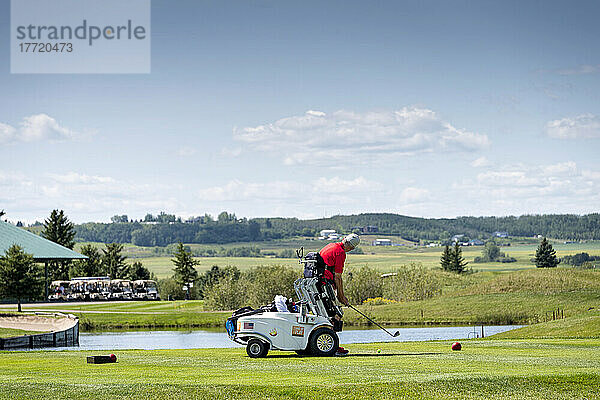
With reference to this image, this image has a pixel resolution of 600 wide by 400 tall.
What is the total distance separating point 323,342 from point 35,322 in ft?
127

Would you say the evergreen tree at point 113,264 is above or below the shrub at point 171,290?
above

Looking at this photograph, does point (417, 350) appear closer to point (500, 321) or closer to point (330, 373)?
point (330, 373)

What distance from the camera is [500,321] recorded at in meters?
58.9

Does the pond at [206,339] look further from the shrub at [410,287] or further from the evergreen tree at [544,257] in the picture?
the evergreen tree at [544,257]

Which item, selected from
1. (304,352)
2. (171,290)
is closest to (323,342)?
(304,352)

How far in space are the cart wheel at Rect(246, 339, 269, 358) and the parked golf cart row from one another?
236ft

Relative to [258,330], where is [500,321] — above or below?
below

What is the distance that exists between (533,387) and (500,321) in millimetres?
47761

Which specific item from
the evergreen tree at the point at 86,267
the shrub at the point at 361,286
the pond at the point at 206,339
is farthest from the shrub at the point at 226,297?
the evergreen tree at the point at 86,267

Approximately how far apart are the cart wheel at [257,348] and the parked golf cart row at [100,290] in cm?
7207

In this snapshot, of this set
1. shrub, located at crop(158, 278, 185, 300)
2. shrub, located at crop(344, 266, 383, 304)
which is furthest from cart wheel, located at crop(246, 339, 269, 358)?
shrub, located at crop(158, 278, 185, 300)

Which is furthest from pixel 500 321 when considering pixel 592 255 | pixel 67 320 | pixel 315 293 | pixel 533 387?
pixel 592 255

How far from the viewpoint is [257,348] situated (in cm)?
1770

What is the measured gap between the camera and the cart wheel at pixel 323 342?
Result: 17562mm
